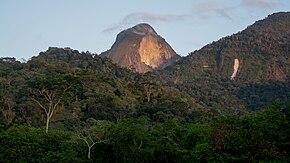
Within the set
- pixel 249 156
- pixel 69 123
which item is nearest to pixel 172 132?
pixel 249 156

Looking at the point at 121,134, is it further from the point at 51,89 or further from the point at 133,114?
the point at 133,114

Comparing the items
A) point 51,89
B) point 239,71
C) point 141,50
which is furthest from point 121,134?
point 141,50

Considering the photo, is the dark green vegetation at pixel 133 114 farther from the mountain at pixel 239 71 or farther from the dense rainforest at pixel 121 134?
the mountain at pixel 239 71

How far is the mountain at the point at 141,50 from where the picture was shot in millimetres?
126438

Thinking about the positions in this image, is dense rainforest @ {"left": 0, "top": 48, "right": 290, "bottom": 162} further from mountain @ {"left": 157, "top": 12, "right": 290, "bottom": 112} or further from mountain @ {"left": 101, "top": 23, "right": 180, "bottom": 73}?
mountain @ {"left": 101, "top": 23, "right": 180, "bottom": 73}

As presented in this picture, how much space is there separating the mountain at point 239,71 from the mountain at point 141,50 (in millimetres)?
19936

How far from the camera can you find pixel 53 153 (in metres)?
21.5

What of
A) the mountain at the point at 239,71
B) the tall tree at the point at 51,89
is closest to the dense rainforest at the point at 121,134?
Result: the tall tree at the point at 51,89

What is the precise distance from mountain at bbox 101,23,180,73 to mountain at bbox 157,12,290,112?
19.9 meters

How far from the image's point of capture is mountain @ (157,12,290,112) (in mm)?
75875

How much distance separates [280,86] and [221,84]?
12624 millimetres

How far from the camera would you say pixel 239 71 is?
96.6 metres

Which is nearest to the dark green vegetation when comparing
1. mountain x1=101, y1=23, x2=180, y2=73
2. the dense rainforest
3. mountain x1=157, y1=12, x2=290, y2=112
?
the dense rainforest

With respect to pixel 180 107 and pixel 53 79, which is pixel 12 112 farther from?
pixel 180 107
